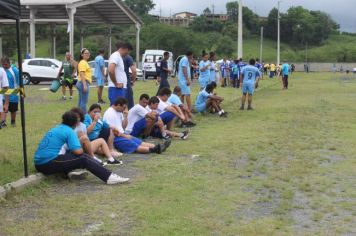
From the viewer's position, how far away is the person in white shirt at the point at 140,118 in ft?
35.9

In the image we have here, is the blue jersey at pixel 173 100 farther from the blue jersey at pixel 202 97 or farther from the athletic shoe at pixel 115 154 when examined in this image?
the athletic shoe at pixel 115 154

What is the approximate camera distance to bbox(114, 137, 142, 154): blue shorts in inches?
389

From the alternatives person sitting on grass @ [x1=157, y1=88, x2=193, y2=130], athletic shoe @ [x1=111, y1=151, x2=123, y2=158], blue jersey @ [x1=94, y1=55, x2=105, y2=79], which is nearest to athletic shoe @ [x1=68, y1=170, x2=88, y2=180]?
athletic shoe @ [x1=111, y1=151, x2=123, y2=158]

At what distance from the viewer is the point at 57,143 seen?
7.43 m

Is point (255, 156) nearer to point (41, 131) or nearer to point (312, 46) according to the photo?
point (41, 131)

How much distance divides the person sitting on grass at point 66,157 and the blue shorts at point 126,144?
237 centimetres

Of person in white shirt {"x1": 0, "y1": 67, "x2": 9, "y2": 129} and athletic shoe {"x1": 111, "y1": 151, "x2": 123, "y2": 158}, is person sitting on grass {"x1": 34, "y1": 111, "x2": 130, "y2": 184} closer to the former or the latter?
athletic shoe {"x1": 111, "y1": 151, "x2": 123, "y2": 158}

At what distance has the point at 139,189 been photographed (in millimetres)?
7168

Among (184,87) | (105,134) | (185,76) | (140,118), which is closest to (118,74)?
(140,118)

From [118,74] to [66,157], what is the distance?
160 inches

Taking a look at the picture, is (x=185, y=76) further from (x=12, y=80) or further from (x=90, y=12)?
(x=90, y=12)

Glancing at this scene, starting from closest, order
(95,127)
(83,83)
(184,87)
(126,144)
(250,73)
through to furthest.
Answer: (95,127) → (126,144) → (83,83) → (184,87) → (250,73)

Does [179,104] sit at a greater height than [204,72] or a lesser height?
lesser

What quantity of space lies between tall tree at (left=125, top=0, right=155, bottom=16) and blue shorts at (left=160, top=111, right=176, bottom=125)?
121 m
